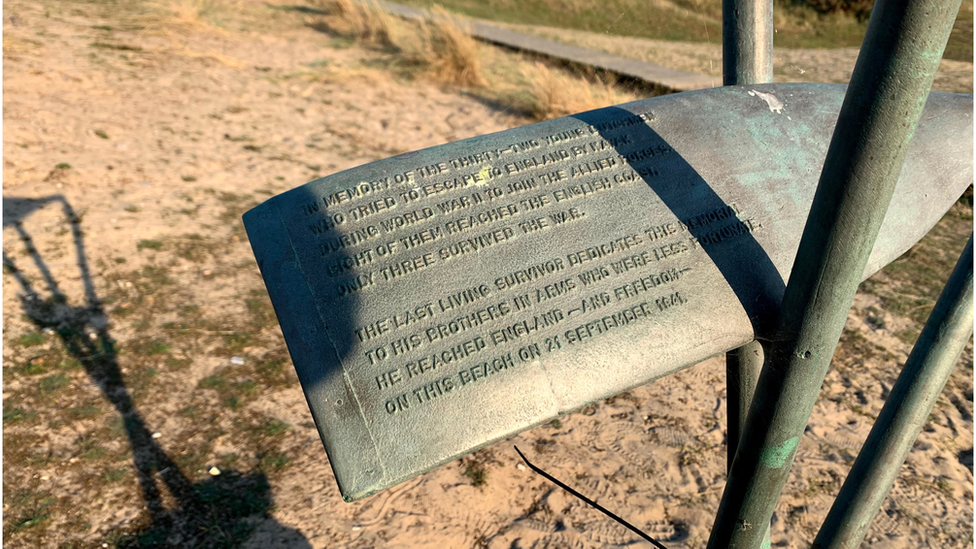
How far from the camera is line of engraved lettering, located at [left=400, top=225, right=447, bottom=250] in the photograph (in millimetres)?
1340

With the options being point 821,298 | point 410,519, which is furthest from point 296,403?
point 821,298

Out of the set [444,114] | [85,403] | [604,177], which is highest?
[604,177]

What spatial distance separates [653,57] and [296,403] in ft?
21.0

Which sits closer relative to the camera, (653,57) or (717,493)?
(717,493)

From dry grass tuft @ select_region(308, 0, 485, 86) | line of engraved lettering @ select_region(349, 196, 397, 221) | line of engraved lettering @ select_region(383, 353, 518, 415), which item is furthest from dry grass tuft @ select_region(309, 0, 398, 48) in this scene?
line of engraved lettering @ select_region(383, 353, 518, 415)

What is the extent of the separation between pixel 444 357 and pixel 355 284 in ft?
0.73

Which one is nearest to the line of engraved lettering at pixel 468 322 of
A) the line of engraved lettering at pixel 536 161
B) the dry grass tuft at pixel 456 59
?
the line of engraved lettering at pixel 536 161

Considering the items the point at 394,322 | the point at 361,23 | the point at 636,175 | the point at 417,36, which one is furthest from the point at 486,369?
the point at 361,23

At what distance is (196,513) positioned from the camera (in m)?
2.61

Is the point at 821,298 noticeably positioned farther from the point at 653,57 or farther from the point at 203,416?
the point at 653,57

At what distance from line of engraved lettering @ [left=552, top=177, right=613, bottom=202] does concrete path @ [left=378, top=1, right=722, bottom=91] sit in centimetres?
423

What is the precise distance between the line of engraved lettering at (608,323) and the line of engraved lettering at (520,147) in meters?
0.44

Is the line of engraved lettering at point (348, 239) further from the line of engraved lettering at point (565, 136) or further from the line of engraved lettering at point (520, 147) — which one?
the line of engraved lettering at point (565, 136)

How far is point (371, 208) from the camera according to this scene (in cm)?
140
